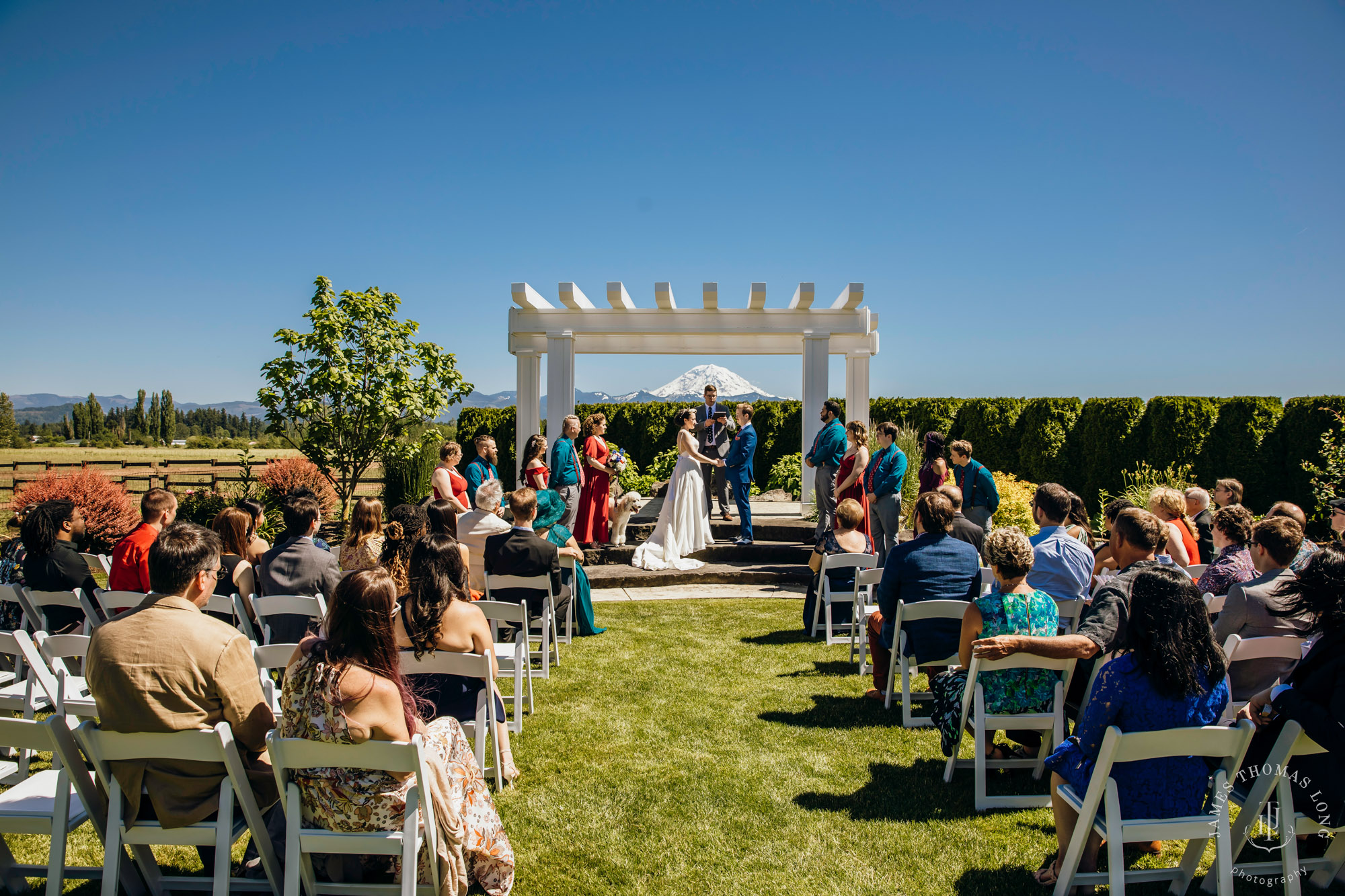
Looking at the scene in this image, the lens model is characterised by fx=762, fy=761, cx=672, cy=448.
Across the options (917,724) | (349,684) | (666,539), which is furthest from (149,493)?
(666,539)

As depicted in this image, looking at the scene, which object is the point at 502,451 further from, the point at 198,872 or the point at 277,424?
the point at 198,872

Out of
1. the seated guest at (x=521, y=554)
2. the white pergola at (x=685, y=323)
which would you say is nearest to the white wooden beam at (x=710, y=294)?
the white pergola at (x=685, y=323)

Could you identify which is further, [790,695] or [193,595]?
[790,695]

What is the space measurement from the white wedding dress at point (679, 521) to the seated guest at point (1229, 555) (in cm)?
586

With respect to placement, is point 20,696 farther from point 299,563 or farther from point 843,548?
point 843,548

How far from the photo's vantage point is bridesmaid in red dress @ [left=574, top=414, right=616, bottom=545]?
9.81 meters

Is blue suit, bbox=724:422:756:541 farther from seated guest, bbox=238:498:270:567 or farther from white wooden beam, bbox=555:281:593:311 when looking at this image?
seated guest, bbox=238:498:270:567

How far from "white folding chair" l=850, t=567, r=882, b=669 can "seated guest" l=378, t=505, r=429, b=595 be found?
310 cm

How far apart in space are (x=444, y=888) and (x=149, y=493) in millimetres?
3803

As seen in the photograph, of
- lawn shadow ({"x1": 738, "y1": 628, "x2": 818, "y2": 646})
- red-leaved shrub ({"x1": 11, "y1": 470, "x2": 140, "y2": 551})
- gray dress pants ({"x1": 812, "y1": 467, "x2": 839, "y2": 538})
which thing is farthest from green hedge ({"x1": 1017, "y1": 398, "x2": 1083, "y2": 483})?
red-leaved shrub ({"x1": 11, "y1": 470, "x2": 140, "y2": 551})

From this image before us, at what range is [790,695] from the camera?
5.10 m

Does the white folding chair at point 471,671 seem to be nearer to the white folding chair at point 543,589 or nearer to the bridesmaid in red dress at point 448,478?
the white folding chair at point 543,589

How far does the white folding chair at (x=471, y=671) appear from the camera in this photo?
321 centimetres

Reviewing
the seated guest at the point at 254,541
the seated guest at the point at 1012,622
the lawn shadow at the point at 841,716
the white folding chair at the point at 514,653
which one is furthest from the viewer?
the seated guest at the point at 254,541
